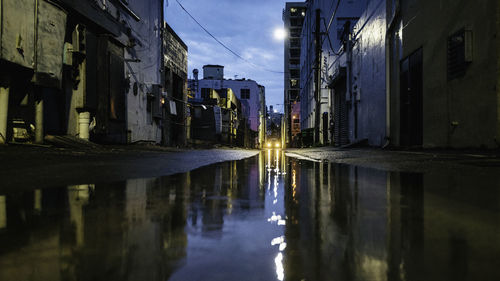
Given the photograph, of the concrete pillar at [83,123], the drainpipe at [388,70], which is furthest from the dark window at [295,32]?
the concrete pillar at [83,123]

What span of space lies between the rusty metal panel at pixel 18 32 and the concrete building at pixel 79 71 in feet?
0.06

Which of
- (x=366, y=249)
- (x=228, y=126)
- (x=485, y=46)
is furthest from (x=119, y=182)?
(x=228, y=126)

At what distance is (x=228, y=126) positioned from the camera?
116 feet

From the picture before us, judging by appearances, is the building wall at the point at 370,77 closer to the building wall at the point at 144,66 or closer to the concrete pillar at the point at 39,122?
the building wall at the point at 144,66

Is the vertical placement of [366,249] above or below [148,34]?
below

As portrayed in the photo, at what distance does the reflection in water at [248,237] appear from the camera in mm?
706

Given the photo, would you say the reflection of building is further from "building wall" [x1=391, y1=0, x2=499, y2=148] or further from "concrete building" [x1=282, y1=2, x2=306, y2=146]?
"concrete building" [x1=282, y1=2, x2=306, y2=146]

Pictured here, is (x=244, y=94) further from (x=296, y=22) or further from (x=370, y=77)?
(x=370, y=77)

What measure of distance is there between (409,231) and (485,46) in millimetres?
5796

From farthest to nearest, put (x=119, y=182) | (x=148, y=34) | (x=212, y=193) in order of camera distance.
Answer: (x=148, y=34), (x=119, y=182), (x=212, y=193)

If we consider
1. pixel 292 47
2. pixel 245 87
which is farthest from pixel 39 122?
pixel 292 47

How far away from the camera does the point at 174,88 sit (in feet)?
70.4

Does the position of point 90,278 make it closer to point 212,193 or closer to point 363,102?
point 212,193

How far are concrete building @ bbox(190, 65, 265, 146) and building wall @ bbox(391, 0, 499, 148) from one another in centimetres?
3327
